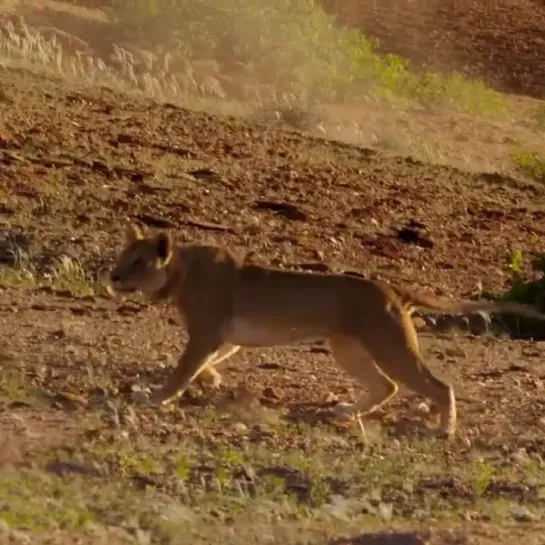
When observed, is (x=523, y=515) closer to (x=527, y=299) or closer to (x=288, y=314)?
(x=288, y=314)

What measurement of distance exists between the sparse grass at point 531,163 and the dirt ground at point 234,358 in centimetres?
113

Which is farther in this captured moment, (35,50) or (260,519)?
(35,50)

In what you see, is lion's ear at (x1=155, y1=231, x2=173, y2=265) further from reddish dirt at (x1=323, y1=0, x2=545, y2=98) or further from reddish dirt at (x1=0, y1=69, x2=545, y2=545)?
reddish dirt at (x1=323, y1=0, x2=545, y2=98)

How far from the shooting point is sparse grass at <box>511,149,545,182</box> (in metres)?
21.0

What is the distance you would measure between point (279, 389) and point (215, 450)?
1571mm

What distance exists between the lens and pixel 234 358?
10633 millimetres

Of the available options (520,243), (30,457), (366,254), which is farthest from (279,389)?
(520,243)

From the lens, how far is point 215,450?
8.26 m

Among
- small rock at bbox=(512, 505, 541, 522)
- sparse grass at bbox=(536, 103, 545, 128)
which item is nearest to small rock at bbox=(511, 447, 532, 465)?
small rock at bbox=(512, 505, 541, 522)

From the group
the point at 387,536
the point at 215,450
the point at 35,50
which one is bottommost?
the point at 35,50

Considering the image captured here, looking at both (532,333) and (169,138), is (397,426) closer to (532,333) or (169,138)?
(532,333)

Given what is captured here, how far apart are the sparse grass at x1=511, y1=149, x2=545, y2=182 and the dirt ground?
1126 mm

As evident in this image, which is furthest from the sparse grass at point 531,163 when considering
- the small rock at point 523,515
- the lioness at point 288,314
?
the small rock at point 523,515

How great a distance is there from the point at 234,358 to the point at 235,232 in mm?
3804
